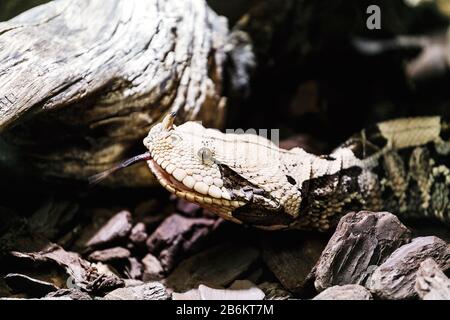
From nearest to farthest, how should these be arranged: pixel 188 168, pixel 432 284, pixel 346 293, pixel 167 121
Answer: pixel 432 284 < pixel 346 293 < pixel 188 168 < pixel 167 121

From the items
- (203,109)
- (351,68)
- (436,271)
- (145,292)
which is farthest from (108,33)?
(351,68)

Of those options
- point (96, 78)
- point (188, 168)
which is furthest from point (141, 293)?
point (96, 78)

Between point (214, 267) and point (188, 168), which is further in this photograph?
point (214, 267)

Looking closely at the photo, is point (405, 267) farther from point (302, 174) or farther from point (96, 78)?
point (96, 78)

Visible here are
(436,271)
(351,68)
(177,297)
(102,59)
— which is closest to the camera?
(436,271)

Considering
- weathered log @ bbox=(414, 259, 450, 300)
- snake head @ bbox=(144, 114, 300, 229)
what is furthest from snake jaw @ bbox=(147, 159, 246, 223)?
weathered log @ bbox=(414, 259, 450, 300)
